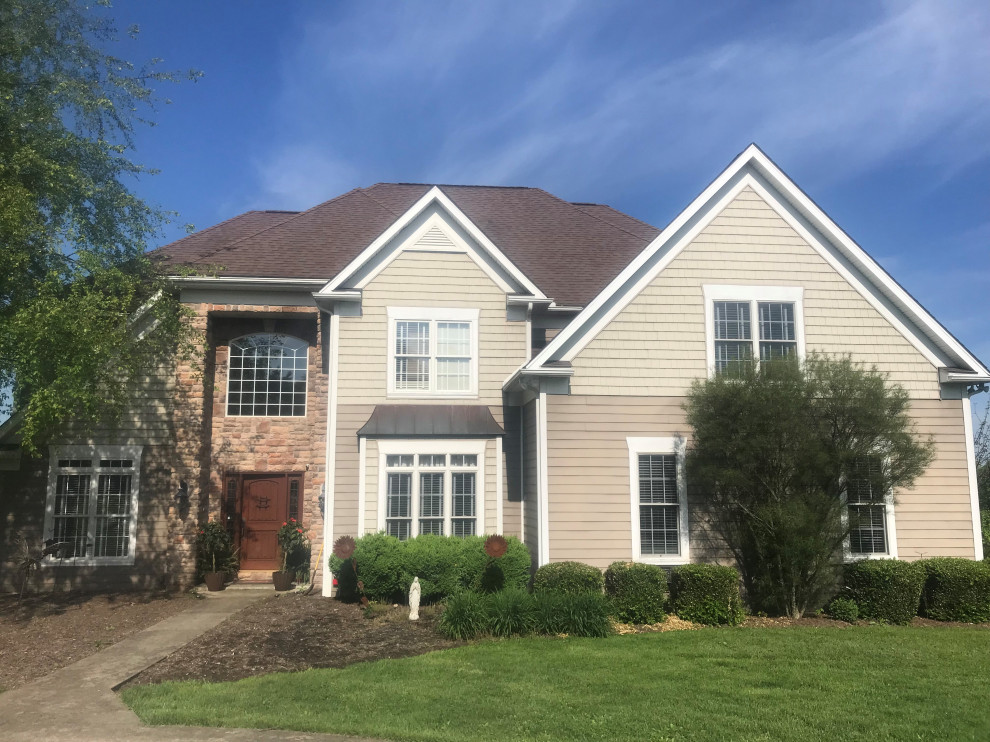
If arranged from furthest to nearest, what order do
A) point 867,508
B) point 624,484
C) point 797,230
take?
point 797,230 → point 624,484 → point 867,508

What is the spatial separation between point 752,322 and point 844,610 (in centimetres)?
488

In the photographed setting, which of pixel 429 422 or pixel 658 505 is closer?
pixel 658 505

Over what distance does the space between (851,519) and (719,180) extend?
606 cm

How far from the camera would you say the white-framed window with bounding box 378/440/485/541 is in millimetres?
13336

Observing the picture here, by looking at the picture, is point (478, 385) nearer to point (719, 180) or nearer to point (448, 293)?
point (448, 293)

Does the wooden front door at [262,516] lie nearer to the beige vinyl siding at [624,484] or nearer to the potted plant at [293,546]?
the potted plant at [293,546]

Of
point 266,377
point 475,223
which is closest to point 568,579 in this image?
point 266,377

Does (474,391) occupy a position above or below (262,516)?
above

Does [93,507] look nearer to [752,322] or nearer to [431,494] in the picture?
[431,494]

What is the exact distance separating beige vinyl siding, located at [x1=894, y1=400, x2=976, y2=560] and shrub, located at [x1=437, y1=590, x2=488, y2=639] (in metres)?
7.25

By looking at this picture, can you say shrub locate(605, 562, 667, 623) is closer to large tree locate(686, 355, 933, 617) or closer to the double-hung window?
large tree locate(686, 355, 933, 617)

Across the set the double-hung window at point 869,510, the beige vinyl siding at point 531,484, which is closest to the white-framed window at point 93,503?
the beige vinyl siding at point 531,484

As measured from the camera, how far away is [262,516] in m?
15.9

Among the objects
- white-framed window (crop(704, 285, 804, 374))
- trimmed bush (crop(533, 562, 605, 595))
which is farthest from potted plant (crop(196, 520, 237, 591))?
white-framed window (crop(704, 285, 804, 374))
